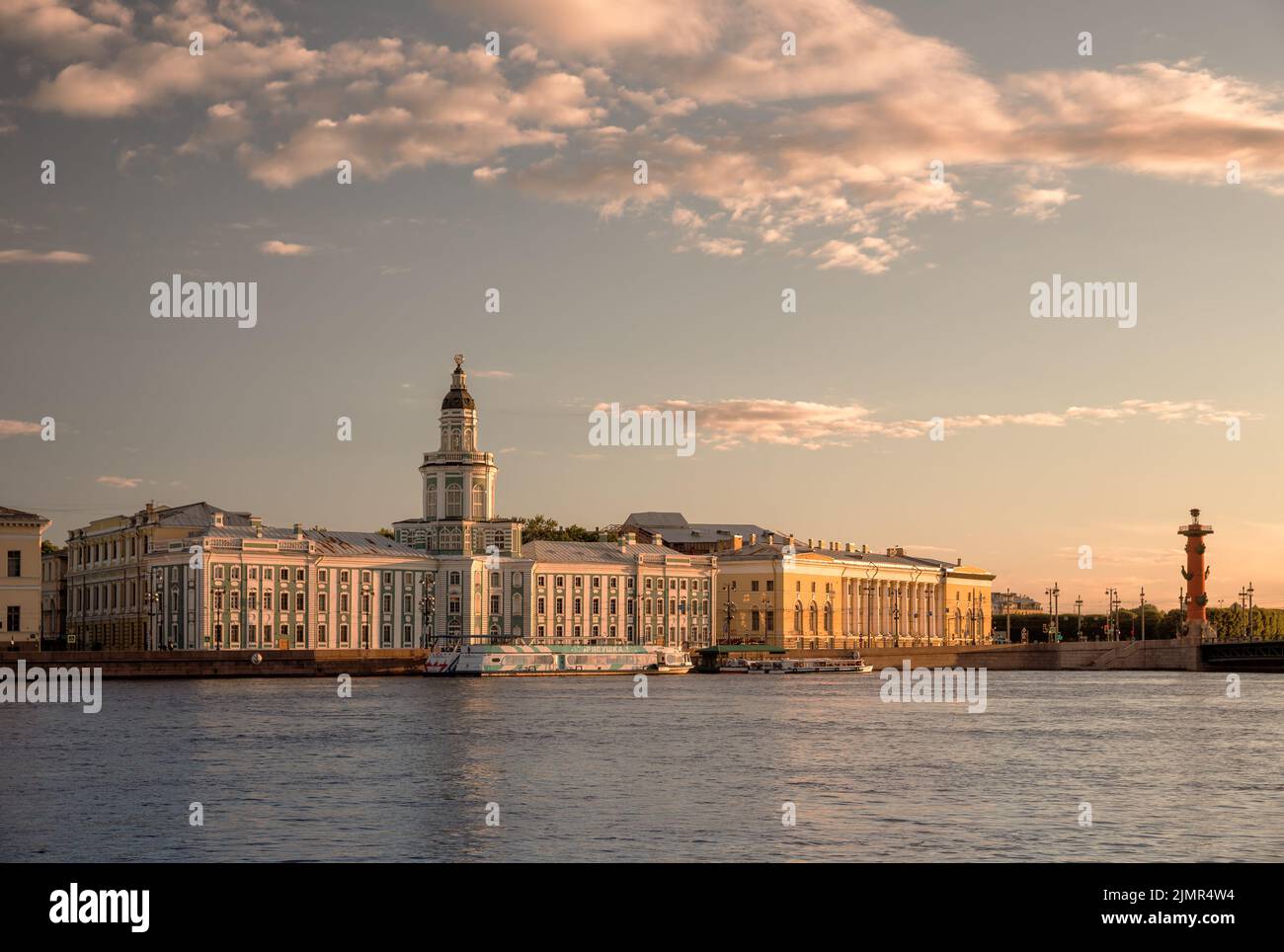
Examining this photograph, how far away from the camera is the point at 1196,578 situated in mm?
118312

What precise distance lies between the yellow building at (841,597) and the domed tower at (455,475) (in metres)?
26.1

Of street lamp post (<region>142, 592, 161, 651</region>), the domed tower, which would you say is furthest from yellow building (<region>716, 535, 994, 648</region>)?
street lamp post (<region>142, 592, 161, 651</region>)

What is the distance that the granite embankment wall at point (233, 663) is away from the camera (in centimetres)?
7631

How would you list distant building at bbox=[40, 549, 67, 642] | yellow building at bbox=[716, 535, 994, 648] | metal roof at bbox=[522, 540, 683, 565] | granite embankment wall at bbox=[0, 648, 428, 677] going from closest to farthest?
granite embankment wall at bbox=[0, 648, 428, 677]
distant building at bbox=[40, 549, 67, 642]
metal roof at bbox=[522, 540, 683, 565]
yellow building at bbox=[716, 535, 994, 648]

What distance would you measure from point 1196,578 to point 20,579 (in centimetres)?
8008

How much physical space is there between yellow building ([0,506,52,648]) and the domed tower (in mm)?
37058

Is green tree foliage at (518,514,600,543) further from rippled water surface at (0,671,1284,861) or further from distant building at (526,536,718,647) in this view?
rippled water surface at (0,671,1284,861)

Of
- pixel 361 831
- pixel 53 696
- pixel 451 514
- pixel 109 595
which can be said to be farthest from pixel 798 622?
pixel 361 831

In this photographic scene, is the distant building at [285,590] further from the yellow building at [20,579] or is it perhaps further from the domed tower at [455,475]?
the yellow building at [20,579]

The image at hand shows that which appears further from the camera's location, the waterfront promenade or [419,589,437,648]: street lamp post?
[419,589,437,648]: street lamp post

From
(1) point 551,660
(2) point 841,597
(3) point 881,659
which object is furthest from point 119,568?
(2) point 841,597

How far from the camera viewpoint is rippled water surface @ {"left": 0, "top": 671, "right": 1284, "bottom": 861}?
834 inches

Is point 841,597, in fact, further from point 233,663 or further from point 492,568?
point 233,663

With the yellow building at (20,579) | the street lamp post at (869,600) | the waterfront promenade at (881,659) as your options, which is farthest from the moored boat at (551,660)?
the street lamp post at (869,600)
